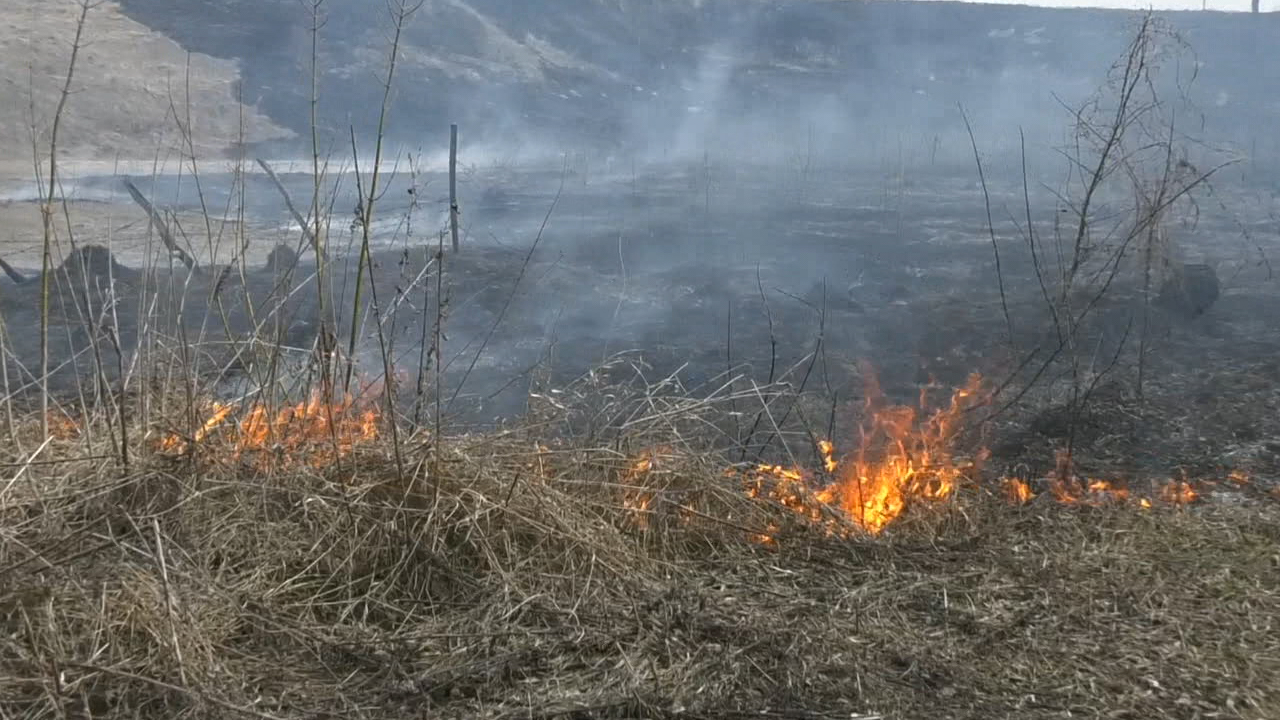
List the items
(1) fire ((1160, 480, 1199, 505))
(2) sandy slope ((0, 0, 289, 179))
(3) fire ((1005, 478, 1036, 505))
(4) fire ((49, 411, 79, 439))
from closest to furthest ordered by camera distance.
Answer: (4) fire ((49, 411, 79, 439)) → (3) fire ((1005, 478, 1036, 505)) → (1) fire ((1160, 480, 1199, 505)) → (2) sandy slope ((0, 0, 289, 179))

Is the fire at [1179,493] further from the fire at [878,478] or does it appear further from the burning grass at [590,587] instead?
the fire at [878,478]

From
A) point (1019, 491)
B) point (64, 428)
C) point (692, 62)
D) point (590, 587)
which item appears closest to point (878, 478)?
point (1019, 491)

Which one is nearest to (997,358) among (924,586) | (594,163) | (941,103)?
(924,586)

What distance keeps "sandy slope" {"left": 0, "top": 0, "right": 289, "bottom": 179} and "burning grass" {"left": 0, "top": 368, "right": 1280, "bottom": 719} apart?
19.7 meters

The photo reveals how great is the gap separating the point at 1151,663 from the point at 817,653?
1.01 metres

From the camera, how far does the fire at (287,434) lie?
414 cm

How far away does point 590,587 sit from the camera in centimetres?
374

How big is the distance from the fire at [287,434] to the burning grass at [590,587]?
0.01 metres

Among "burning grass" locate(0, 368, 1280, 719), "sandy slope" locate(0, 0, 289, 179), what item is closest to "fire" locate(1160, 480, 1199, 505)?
"burning grass" locate(0, 368, 1280, 719)

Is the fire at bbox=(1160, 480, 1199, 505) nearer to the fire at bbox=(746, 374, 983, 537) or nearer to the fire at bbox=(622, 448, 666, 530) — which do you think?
the fire at bbox=(746, 374, 983, 537)

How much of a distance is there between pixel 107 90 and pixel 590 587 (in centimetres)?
2653

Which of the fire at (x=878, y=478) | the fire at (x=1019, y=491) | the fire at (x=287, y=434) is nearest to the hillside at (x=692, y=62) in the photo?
the fire at (x=878, y=478)

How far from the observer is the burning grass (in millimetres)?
3115

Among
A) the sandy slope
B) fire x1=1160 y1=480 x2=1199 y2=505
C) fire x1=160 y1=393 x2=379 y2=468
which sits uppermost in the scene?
the sandy slope
